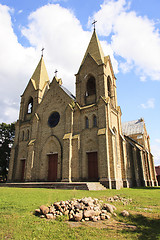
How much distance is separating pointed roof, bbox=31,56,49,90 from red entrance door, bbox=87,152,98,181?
17263 mm

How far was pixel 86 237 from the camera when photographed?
187 inches

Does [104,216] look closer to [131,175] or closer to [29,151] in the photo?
[131,175]

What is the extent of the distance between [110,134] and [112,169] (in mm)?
3954

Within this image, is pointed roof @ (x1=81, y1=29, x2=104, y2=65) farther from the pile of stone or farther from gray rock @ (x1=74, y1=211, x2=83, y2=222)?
gray rock @ (x1=74, y1=211, x2=83, y2=222)

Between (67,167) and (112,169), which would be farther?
(67,167)

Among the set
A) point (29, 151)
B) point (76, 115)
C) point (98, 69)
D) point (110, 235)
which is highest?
point (98, 69)

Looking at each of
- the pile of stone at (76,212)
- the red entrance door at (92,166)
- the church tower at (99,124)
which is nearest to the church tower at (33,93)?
the church tower at (99,124)

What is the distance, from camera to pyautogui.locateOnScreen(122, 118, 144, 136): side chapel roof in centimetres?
3754

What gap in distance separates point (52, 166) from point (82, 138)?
6199 mm

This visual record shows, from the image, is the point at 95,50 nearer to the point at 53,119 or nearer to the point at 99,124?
the point at 53,119

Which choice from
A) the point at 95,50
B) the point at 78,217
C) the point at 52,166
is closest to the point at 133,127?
the point at 95,50

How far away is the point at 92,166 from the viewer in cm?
2078

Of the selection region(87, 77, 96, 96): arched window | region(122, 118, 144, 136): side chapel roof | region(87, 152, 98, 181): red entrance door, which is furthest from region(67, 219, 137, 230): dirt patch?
region(122, 118, 144, 136): side chapel roof

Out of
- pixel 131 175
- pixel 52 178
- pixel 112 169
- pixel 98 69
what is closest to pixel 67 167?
pixel 52 178
